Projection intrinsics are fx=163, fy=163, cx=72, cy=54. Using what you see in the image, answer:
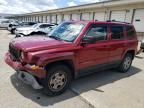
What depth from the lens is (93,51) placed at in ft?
15.2

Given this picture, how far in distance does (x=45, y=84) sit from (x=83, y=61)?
4.05 ft

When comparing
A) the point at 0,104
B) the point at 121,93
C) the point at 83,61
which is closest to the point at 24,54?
the point at 0,104

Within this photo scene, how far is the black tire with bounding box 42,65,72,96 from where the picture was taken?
Answer: 149 inches

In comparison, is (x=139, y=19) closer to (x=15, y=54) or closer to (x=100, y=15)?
(x=100, y=15)

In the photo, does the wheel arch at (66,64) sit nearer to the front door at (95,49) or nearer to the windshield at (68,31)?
the front door at (95,49)

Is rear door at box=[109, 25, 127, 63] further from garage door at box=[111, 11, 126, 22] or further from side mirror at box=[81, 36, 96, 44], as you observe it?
garage door at box=[111, 11, 126, 22]

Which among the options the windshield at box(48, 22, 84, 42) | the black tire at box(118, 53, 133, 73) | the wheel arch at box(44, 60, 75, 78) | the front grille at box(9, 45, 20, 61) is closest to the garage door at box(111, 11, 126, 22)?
the black tire at box(118, 53, 133, 73)

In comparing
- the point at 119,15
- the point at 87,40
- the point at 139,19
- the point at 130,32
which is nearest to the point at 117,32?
the point at 130,32

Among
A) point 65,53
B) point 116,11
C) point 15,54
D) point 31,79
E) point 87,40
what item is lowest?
point 31,79

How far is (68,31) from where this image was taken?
464cm

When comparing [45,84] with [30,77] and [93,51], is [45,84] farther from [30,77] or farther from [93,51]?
[93,51]

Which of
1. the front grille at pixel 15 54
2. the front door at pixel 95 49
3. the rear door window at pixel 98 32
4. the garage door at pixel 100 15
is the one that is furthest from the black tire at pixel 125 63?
the garage door at pixel 100 15

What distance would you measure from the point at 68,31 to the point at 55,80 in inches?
58.3

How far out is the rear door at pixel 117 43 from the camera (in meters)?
5.31
